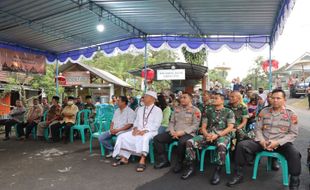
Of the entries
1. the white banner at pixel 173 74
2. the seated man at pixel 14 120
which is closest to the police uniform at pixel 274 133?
the white banner at pixel 173 74

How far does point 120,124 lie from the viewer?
15.7ft

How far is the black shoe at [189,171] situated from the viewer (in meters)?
3.53

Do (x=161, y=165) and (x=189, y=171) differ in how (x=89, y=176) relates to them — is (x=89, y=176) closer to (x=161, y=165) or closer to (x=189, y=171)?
(x=161, y=165)

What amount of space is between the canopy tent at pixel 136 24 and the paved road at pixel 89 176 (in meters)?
3.19

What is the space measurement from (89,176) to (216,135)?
6.26 feet

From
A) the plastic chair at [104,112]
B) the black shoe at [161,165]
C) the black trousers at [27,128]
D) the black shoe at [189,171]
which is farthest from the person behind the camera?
the black trousers at [27,128]

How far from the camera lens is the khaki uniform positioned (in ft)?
13.3

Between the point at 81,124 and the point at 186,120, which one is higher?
the point at 186,120

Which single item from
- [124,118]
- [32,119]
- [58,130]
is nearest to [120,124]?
[124,118]

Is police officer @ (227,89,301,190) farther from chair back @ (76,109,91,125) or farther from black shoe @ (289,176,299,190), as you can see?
chair back @ (76,109,91,125)

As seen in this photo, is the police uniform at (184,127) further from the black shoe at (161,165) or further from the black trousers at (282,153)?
the black trousers at (282,153)

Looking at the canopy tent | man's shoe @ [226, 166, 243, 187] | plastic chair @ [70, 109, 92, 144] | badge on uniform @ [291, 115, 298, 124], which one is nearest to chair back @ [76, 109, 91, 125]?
plastic chair @ [70, 109, 92, 144]

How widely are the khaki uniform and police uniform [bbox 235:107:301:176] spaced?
908 mm

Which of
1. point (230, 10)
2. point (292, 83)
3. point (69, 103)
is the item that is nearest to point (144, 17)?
point (230, 10)
